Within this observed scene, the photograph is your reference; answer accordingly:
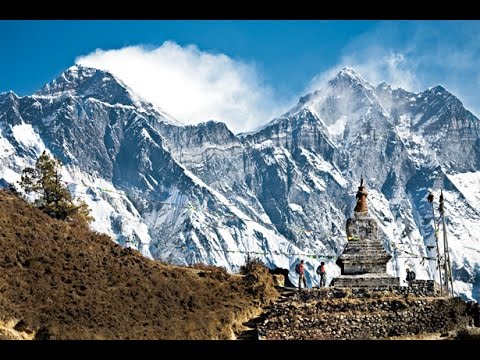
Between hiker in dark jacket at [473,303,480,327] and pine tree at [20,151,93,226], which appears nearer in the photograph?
hiker in dark jacket at [473,303,480,327]

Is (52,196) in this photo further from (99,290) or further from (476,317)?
(476,317)

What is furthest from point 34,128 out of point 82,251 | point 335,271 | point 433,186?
point 82,251

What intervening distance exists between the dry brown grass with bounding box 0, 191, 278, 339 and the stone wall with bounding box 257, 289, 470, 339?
1.76 m

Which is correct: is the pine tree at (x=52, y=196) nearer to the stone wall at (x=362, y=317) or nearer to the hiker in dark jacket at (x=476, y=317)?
the stone wall at (x=362, y=317)

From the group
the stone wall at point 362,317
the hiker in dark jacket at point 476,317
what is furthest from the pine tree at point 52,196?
the hiker in dark jacket at point 476,317

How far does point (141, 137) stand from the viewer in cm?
19288

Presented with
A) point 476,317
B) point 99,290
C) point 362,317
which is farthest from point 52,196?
point 476,317

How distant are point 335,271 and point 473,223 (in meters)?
56.6

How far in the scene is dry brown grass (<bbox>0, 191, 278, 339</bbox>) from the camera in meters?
21.2

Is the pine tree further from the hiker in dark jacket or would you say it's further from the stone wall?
the hiker in dark jacket

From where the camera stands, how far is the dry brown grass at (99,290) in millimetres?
21250

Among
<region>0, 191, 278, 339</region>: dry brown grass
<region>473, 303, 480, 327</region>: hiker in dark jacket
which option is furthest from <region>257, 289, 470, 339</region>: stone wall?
<region>0, 191, 278, 339</region>: dry brown grass
